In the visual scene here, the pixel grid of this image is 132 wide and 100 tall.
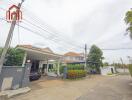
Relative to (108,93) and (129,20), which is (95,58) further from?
(108,93)

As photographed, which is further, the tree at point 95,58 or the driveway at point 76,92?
the tree at point 95,58

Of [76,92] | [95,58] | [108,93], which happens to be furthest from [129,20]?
[95,58]

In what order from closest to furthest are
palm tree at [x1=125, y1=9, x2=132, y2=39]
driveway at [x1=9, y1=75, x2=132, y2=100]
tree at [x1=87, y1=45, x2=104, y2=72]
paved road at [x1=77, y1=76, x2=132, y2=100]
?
driveway at [x1=9, y1=75, x2=132, y2=100], paved road at [x1=77, y1=76, x2=132, y2=100], palm tree at [x1=125, y1=9, x2=132, y2=39], tree at [x1=87, y1=45, x2=104, y2=72]

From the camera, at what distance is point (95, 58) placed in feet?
97.8

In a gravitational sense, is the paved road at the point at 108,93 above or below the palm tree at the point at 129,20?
below

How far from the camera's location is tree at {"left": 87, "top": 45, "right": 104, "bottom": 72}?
1174 inches

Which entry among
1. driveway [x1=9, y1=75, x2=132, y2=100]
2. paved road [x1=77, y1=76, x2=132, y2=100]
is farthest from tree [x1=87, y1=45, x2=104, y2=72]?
paved road [x1=77, y1=76, x2=132, y2=100]

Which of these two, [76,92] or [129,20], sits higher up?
[129,20]

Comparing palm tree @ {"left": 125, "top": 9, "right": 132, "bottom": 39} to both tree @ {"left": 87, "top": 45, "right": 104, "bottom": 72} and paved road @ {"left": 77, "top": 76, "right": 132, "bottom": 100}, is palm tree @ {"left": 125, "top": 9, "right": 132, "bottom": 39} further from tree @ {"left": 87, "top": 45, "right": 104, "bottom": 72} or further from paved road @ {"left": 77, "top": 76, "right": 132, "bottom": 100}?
tree @ {"left": 87, "top": 45, "right": 104, "bottom": 72}

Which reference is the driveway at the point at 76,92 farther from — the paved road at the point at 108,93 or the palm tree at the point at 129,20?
the palm tree at the point at 129,20

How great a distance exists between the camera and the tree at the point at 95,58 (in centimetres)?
2981

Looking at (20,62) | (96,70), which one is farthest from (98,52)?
(20,62)

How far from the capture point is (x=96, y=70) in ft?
100

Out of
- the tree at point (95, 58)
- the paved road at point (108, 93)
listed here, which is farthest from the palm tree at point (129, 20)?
the tree at point (95, 58)
